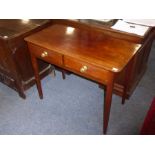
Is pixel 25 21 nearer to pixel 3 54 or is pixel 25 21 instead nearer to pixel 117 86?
pixel 3 54

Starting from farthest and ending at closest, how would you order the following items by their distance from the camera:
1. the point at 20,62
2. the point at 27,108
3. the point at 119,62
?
the point at 27,108
the point at 20,62
the point at 119,62

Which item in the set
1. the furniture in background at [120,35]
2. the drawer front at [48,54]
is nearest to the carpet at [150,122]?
the furniture in background at [120,35]

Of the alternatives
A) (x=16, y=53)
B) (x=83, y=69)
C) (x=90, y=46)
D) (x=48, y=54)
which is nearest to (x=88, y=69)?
(x=83, y=69)

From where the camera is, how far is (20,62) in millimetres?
1536

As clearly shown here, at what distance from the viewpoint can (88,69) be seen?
3.55 ft

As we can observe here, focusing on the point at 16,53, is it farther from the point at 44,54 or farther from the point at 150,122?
the point at 150,122

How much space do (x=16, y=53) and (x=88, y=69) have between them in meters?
0.70

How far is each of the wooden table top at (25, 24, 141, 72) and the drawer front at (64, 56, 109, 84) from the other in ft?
0.11

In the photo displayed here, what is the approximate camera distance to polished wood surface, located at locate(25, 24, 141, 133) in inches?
40.7

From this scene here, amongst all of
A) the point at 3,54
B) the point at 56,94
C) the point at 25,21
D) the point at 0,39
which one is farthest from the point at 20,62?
the point at 56,94

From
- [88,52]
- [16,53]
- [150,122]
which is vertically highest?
[88,52]

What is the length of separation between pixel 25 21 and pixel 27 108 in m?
0.80

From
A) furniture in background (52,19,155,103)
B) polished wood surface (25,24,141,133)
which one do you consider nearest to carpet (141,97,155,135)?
polished wood surface (25,24,141,133)

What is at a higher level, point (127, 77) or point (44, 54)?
point (44, 54)
